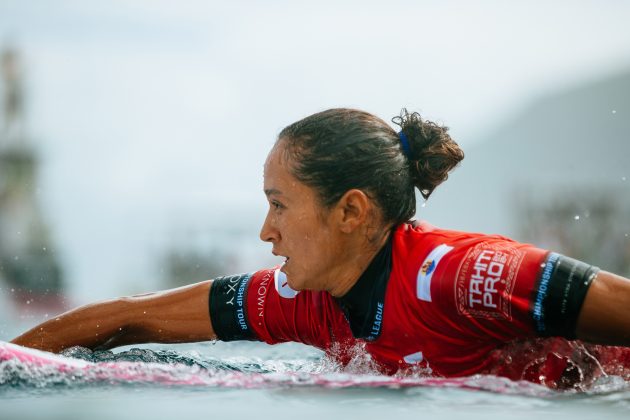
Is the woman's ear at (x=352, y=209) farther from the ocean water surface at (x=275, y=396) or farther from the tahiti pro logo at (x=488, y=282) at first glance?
the ocean water surface at (x=275, y=396)

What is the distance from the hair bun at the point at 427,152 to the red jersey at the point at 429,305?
0.15 meters

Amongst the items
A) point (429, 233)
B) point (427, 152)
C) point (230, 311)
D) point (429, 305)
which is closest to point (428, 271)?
point (429, 305)

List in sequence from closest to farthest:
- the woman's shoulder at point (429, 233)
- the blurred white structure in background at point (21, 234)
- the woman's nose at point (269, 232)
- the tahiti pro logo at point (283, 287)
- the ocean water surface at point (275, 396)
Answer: the ocean water surface at point (275, 396) < the woman's shoulder at point (429, 233) < the woman's nose at point (269, 232) < the tahiti pro logo at point (283, 287) < the blurred white structure in background at point (21, 234)

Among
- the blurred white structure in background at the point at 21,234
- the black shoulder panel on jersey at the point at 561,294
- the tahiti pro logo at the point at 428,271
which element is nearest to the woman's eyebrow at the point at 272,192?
the tahiti pro logo at the point at 428,271

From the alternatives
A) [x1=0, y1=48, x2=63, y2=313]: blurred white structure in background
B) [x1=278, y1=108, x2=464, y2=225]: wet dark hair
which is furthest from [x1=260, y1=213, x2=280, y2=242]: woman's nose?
[x1=0, y1=48, x2=63, y2=313]: blurred white structure in background

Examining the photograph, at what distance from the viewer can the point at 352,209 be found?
2.78 meters

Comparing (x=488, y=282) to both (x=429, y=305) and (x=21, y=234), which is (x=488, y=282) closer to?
(x=429, y=305)

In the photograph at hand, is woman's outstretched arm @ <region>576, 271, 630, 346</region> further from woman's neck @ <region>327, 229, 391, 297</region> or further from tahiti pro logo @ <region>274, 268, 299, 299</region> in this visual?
tahiti pro logo @ <region>274, 268, 299, 299</region>

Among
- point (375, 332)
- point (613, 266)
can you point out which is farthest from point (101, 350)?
point (613, 266)

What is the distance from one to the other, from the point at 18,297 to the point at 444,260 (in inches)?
369

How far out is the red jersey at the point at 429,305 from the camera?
2.44 m

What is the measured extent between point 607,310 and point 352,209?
797 mm

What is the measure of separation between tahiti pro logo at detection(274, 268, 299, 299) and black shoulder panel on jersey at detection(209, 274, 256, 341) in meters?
0.12

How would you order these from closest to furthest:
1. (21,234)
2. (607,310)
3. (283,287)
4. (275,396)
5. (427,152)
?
(275,396), (607,310), (427,152), (283,287), (21,234)
